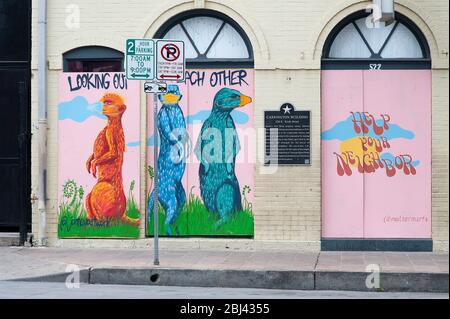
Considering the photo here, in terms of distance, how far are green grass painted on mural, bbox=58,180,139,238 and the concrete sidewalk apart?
4.08 ft

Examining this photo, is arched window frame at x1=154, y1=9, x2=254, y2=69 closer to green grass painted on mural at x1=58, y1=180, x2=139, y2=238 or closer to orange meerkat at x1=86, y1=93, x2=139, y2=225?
orange meerkat at x1=86, y1=93, x2=139, y2=225

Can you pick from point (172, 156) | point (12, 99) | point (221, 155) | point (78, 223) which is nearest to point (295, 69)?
point (221, 155)

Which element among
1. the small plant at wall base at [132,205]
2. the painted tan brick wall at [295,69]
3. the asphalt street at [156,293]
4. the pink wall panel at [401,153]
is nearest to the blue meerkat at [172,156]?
the small plant at wall base at [132,205]

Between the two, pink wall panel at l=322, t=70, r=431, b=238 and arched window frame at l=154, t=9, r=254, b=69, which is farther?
arched window frame at l=154, t=9, r=254, b=69

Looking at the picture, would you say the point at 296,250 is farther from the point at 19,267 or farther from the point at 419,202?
the point at 19,267

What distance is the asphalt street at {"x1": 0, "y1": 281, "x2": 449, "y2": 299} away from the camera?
11.5 meters

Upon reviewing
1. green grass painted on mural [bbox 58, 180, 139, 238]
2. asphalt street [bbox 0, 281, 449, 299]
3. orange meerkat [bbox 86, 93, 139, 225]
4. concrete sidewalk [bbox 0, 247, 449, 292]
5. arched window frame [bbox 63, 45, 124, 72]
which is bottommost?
asphalt street [bbox 0, 281, 449, 299]

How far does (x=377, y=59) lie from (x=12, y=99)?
20.6 ft

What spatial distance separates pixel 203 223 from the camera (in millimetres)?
15703

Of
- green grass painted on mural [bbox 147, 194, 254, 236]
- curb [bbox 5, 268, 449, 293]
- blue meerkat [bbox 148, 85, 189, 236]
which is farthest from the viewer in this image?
blue meerkat [bbox 148, 85, 189, 236]
